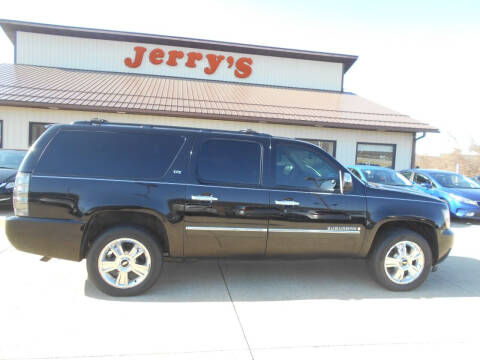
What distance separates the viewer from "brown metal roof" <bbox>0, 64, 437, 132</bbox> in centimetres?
1151

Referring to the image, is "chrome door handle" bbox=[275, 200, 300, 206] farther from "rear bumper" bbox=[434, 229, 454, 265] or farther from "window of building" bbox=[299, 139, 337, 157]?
"window of building" bbox=[299, 139, 337, 157]

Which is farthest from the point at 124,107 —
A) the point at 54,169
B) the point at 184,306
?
the point at 184,306

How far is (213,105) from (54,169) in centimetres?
982

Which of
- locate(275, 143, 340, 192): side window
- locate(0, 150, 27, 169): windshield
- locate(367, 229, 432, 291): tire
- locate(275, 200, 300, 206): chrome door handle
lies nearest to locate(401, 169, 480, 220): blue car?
locate(367, 229, 432, 291): tire

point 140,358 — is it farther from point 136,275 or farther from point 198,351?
point 136,275

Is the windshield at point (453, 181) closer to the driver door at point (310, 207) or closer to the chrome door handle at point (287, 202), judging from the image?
the driver door at point (310, 207)

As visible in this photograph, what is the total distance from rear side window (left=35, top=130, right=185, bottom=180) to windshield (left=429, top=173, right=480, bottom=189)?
29.2 feet

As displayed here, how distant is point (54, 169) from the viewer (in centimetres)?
343

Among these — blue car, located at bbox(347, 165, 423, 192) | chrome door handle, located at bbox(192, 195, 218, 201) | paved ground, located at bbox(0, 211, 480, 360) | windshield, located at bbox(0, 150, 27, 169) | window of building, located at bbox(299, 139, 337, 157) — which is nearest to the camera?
paved ground, located at bbox(0, 211, 480, 360)

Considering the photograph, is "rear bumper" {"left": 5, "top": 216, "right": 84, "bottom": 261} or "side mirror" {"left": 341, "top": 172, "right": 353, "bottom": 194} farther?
"side mirror" {"left": 341, "top": 172, "right": 353, "bottom": 194}

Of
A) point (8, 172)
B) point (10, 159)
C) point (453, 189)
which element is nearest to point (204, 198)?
point (8, 172)

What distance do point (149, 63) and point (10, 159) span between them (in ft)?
31.1

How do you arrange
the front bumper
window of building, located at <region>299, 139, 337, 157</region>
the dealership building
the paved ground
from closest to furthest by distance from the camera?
the paved ground → the front bumper → the dealership building → window of building, located at <region>299, 139, 337, 157</region>

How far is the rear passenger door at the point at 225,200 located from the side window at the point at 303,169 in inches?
10.0
